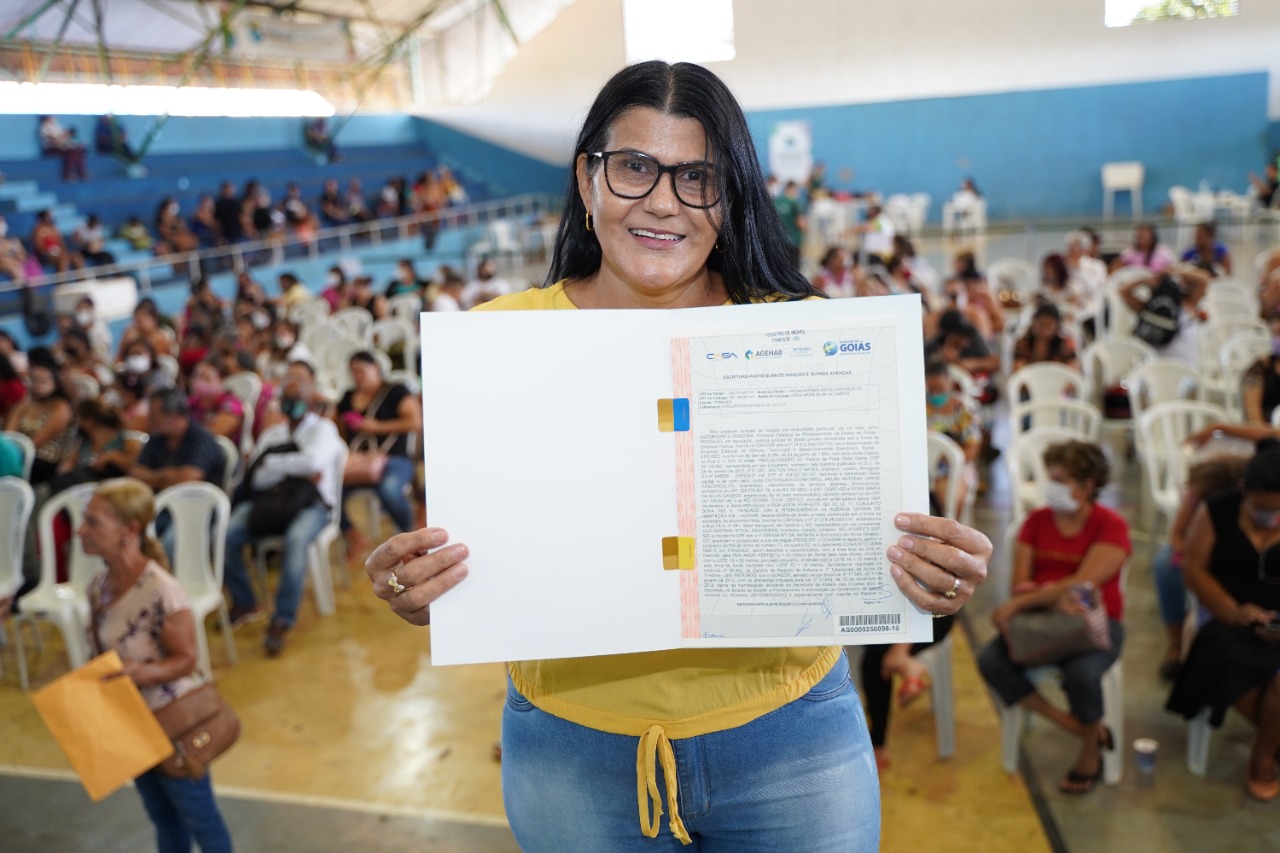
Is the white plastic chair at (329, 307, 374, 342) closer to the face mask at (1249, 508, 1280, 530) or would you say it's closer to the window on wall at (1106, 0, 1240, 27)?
the face mask at (1249, 508, 1280, 530)

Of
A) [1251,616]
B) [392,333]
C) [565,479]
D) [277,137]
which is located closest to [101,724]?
[565,479]

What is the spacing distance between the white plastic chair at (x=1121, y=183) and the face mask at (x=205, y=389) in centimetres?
1645

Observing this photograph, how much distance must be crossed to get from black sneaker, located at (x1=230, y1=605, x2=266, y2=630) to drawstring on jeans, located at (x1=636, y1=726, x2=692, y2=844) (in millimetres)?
4544

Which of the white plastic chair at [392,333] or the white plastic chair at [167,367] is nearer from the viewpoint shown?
the white plastic chair at [167,367]

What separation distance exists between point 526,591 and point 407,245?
51.4ft

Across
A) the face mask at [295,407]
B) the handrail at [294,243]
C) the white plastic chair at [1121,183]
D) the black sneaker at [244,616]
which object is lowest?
the black sneaker at [244,616]

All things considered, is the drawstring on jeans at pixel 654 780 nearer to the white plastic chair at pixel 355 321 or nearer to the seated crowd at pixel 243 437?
the seated crowd at pixel 243 437

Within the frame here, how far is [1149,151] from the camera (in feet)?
60.5

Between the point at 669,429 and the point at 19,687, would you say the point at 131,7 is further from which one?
the point at 669,429

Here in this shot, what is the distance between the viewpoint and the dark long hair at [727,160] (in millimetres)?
1332

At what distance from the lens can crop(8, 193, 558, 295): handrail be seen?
10938 mm

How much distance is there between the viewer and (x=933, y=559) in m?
1.22

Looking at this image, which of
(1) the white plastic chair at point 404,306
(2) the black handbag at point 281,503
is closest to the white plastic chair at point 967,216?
(1) the white plastic chair at point 404,306

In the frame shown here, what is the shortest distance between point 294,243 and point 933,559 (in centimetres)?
1416
